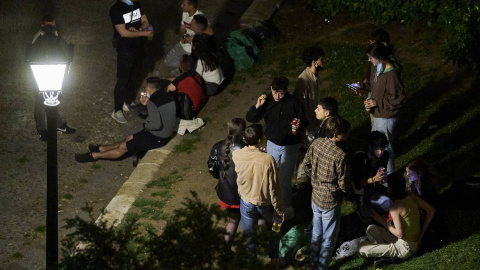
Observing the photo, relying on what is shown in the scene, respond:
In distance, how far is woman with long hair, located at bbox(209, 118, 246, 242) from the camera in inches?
308

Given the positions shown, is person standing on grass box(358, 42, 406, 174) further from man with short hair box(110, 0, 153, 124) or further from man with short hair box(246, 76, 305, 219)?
man with short hair box(110, 0, 153, 124)

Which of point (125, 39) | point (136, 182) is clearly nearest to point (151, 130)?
point (136, 182)

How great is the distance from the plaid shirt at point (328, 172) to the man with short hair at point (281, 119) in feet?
2.99

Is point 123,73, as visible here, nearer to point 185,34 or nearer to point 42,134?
point 185,34

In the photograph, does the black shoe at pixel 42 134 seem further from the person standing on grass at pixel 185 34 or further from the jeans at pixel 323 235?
the jeans at pixel 323 235

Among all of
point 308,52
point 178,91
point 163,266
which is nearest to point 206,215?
point 163,266

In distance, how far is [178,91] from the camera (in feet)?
37.1

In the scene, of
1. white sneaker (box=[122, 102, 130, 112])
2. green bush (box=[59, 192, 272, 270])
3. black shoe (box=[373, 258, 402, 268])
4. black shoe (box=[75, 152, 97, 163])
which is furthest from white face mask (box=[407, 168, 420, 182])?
white sneaker (box=[122, 102, 130, 112])

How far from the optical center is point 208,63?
12.0 m

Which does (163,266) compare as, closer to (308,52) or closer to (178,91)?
(308,52)

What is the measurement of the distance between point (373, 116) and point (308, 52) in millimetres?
1168

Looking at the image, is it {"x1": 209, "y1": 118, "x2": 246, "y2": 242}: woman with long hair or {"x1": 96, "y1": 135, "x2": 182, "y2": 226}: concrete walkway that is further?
{"x1": 96, "y1": 135, "x2": 182, "y2": 226}: concrete walkway

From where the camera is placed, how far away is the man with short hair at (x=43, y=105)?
10.9 metres

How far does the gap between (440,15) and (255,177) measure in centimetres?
623
